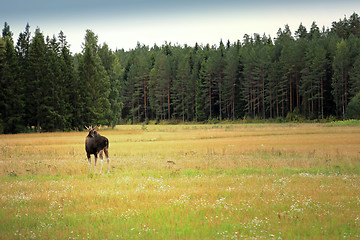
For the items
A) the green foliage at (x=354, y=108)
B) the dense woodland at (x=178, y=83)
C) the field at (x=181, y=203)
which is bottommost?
the field at (x=181, y=203)

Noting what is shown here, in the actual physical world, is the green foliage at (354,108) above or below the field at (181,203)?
above

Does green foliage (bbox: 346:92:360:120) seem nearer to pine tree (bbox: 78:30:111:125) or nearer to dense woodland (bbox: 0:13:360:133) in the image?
dense woodland (bbox: 0:13:360:133)

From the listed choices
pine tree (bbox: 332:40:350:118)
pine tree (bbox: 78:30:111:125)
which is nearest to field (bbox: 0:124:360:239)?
pine tree (bbox: 78:30:111:125)

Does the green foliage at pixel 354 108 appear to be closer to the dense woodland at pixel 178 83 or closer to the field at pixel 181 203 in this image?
the dense woodland at pixel 178 83

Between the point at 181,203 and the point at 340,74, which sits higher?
the point at 340,74

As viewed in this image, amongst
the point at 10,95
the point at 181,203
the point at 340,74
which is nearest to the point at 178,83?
the point at 340,74

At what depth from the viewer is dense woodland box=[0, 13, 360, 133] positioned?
6406 cm

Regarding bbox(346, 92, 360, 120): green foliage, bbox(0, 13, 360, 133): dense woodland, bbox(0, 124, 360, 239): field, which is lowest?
bbox(0, 124, 360, 239): field

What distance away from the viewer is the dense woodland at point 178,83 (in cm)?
6406

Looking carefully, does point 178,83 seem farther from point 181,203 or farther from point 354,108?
point 181,203

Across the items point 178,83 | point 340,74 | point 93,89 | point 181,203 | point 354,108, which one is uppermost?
point 178,83

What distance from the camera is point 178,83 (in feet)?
412

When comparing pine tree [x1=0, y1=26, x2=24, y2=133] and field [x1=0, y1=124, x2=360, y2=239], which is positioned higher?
pine tree [x1=0, y1=26, x2=24, y2=133]

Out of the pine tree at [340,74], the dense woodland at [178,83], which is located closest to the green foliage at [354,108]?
the dense woodland at [178,83]
